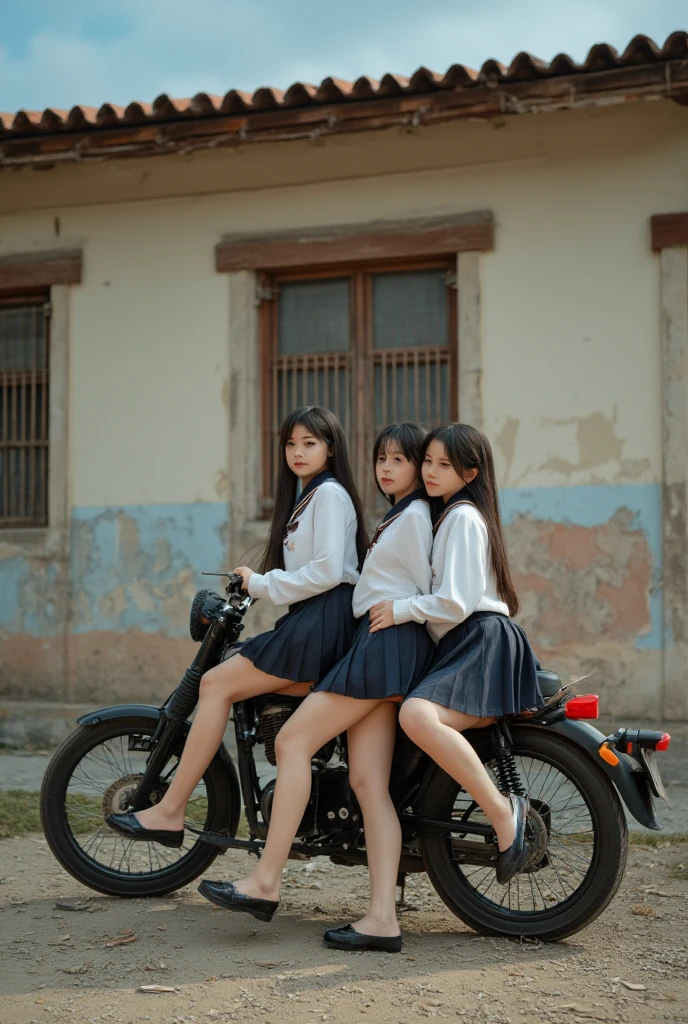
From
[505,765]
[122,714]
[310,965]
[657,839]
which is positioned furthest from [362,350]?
[310,965]

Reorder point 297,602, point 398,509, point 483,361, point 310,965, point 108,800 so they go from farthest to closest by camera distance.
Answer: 1. point 483,361
2. point 108,800
3. point 297,602
4. point 398,509
5. point 310,965

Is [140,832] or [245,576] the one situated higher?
[245,576]

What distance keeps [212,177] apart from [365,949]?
5534 mm

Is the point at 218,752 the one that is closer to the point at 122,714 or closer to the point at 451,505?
the point at 122,714

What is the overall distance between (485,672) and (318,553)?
66 centimetres

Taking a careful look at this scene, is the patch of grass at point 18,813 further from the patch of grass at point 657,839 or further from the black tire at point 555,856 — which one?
the patch of grass at point 657,839

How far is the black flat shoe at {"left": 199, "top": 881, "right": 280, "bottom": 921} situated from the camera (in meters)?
3.29

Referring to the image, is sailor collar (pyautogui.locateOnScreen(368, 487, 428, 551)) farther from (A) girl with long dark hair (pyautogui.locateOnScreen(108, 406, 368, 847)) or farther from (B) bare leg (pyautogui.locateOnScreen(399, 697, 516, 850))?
(B) bare leg (pyautogui.locateOnScreen(399, 697, 516, 850))

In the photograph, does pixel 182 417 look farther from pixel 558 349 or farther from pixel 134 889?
pixel 134 889

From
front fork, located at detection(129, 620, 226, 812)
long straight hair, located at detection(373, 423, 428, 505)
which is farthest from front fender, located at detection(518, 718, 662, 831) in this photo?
front fork, located at detection(129, 620, 226, 812)

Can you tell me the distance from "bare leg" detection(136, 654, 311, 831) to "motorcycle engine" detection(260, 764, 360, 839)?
0.26 meters

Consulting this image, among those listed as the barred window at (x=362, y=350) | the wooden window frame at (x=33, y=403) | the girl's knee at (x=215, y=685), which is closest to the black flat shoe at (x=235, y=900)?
the girl's knee at (x=215, y=685)

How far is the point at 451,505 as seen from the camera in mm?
3457

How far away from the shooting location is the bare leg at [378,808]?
128 inches
